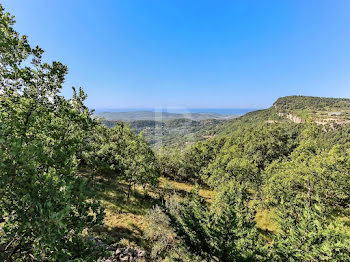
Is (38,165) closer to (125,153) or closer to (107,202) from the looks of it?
(125,153)

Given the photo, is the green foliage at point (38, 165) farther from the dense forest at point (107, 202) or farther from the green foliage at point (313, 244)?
the green foliage at point (313, 244)

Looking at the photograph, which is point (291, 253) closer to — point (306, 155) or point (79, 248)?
point (79, 248)

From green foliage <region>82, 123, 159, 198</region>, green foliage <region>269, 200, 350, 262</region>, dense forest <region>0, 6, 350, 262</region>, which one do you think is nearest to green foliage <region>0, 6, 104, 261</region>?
dense forest <region>0, 6, 350, 262</region>

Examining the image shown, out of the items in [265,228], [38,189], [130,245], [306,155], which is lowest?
[265,228]

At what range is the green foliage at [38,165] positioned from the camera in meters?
4.15

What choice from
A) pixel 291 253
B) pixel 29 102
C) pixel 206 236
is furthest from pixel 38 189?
pixel 291 253

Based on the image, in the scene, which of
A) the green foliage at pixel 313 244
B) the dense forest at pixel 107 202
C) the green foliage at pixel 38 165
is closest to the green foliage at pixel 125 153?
the dense forest at pixel 107 202

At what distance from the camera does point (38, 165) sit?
5098 millimetres

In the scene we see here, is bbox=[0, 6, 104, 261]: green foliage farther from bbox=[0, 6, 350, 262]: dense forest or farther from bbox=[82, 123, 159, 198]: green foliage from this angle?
bbox=[82, 123, 159, 198]: green foliage

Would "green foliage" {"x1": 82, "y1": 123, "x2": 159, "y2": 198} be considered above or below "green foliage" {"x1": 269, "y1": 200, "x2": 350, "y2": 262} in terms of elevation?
above

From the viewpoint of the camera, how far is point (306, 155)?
21828 mm

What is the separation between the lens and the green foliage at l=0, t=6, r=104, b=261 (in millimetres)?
4154

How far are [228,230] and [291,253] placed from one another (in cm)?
382

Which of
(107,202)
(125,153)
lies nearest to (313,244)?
(125,153)
